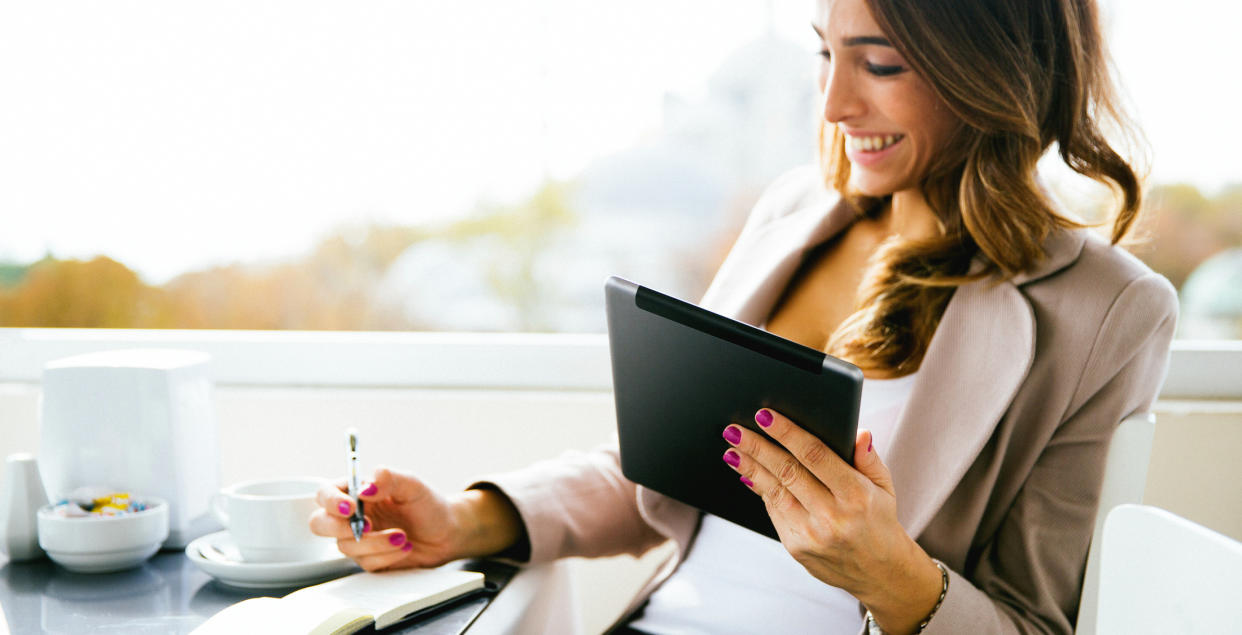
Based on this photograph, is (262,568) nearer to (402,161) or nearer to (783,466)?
(783,466)

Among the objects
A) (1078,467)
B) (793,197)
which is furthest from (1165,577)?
(793,197)

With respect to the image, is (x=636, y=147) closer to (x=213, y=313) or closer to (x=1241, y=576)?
(x=213, y=313)

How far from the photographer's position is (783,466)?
0.87 metres

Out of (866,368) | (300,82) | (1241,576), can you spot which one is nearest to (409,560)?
(866,368)

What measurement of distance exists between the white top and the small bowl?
1.85 ft

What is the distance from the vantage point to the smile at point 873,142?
3.89 ft

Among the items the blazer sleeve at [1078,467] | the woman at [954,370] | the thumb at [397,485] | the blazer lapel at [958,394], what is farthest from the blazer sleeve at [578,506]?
the blazer sleeve at [1078,467]

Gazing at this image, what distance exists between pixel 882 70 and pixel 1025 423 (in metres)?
0.41

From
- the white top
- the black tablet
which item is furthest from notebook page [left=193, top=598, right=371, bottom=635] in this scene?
the white top

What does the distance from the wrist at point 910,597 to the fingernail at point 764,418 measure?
19cm

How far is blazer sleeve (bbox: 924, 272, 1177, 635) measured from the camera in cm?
103

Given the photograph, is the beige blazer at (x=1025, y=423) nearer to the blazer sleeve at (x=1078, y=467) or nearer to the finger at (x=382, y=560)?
the blazer sleeve at (x=1078, y=467)

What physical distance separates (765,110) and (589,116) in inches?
12.7

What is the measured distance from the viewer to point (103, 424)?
1.18m
